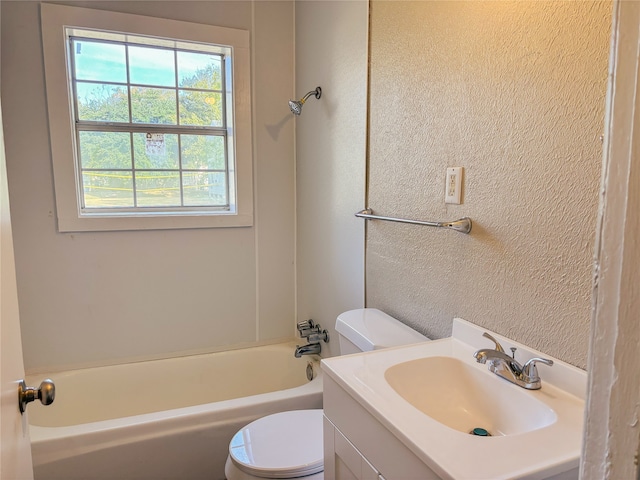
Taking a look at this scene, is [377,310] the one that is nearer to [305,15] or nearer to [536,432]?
[536,432]

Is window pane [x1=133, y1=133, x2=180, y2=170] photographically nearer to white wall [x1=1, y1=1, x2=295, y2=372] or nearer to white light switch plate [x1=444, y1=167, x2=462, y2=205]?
white wall [x1=1, y1=1, x2=295, y2=372]

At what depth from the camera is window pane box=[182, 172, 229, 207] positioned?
2.45 m

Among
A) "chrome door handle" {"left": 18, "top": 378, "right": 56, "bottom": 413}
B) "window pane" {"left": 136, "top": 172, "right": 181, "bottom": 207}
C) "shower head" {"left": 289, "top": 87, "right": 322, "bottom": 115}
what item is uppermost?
"shower head" {"left": 289, "top": 87, "right": 322, "bottom": 115}

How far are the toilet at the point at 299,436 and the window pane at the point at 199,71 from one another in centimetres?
159

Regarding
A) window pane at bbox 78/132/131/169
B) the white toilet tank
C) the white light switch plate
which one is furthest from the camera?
window pane at bbox 78/132/131/169

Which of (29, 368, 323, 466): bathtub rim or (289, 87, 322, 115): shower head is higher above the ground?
(289, 87, 322, 115): shower head

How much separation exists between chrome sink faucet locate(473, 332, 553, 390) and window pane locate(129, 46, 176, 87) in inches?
83.9

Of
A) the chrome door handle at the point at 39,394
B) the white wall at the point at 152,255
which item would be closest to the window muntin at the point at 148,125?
the white wall at the point at 152,255

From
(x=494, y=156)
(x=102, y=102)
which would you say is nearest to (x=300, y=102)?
(x=102, y=102)

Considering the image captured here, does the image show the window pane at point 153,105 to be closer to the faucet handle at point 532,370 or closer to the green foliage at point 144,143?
the green foliage at point 144,143

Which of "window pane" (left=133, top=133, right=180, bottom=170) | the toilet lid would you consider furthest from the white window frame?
the toilet lid

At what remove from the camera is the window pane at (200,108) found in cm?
238

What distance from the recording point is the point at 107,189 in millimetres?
2287

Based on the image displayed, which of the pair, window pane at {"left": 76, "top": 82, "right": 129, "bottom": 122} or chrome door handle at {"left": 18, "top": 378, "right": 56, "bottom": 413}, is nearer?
chrome door handle at {"left": 18, "top": 378, "right": 56, "bottom": 413}
